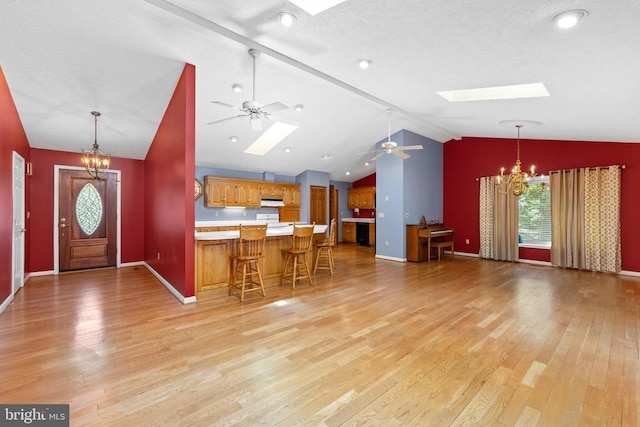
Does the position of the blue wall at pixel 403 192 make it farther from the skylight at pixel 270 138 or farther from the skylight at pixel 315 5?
the skylight at pixel 315 5

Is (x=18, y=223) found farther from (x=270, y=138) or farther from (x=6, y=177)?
(x=270, y=138)

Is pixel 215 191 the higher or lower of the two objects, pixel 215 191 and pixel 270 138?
the lower

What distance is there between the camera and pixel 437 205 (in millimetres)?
8188

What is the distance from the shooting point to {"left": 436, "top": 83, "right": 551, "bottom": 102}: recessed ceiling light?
376 cm

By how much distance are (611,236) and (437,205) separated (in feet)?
11.5

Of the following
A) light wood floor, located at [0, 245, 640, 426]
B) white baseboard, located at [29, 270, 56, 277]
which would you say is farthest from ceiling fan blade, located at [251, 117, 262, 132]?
white baseboard, located at [29, 270, 56, 277]

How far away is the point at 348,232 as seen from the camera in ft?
35.9

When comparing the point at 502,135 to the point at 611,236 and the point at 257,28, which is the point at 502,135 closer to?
the point at 611,236

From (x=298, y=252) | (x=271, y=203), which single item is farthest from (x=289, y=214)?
(x=298, y=252)

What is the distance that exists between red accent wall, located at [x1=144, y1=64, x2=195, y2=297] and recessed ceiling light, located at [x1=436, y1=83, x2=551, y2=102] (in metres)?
3.63

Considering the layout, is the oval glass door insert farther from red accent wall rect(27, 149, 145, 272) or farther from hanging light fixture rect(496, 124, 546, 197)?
Answer: hanging light fixture rect(496, 124, 546, 197)

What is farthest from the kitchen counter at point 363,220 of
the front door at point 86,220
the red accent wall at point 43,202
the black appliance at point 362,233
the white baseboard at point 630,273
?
the red accent wall at point 43,202

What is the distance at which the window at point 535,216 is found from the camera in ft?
22.1

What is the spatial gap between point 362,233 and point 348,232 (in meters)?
0.93
